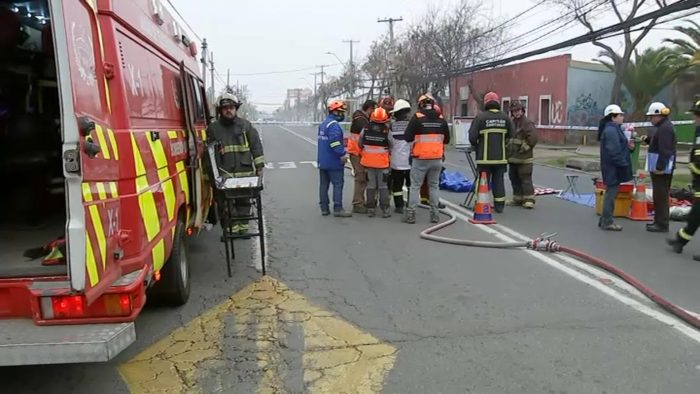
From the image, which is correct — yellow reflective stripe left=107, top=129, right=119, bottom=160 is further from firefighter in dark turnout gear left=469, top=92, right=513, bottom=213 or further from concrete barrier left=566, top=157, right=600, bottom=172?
concrete barrier left=566, top=157, right=600, bottom=172

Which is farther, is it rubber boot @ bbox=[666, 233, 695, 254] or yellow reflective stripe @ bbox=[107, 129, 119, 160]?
A: rubber boot @ bbox=[666, 233, 695, 254]

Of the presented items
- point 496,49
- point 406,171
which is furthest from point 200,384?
point 496,49

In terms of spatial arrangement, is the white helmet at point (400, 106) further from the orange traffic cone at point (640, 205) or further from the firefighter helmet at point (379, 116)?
the orange traffic cone at point (640, 205)

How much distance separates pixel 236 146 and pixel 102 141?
157 inches

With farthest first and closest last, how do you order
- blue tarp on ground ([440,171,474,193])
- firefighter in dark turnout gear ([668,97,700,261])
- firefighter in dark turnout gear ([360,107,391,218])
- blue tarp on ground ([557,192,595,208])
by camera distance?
1. blue tarp on ground ([440,171,474,193])
2. blue tarp on ground ([557,192,595,208])
3. firefighter in dark turnout gear ([360,107,391,218])
4. firefighter in dark turnout gear ([668,97,700,261])

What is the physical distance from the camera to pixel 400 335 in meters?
4.68

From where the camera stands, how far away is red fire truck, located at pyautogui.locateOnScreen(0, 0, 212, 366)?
3.15 metres

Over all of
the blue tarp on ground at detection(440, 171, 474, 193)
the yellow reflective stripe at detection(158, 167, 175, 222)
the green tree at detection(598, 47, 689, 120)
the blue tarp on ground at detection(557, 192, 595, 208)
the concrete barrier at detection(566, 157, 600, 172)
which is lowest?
the concrete barrier at detection(566, 157, 600, 172)

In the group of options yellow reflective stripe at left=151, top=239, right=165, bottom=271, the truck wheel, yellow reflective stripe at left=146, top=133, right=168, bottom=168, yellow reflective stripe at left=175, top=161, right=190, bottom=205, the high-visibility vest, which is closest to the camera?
yellow reflective stripe at left=151, top=239, right=165, bottom=271

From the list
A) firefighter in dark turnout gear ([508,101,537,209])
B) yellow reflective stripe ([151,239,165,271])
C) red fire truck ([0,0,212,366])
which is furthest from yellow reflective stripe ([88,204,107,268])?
firefighter in dark turnout gear ([508,101,537,209])

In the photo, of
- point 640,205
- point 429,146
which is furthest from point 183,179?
point 640,205

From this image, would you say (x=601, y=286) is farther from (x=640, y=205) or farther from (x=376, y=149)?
(x=376, y=149)

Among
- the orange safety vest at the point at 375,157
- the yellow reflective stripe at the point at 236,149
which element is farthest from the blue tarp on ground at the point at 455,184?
the yellow reflective stripe at the point at 236,149

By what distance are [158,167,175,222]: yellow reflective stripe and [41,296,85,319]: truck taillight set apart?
1281mm
